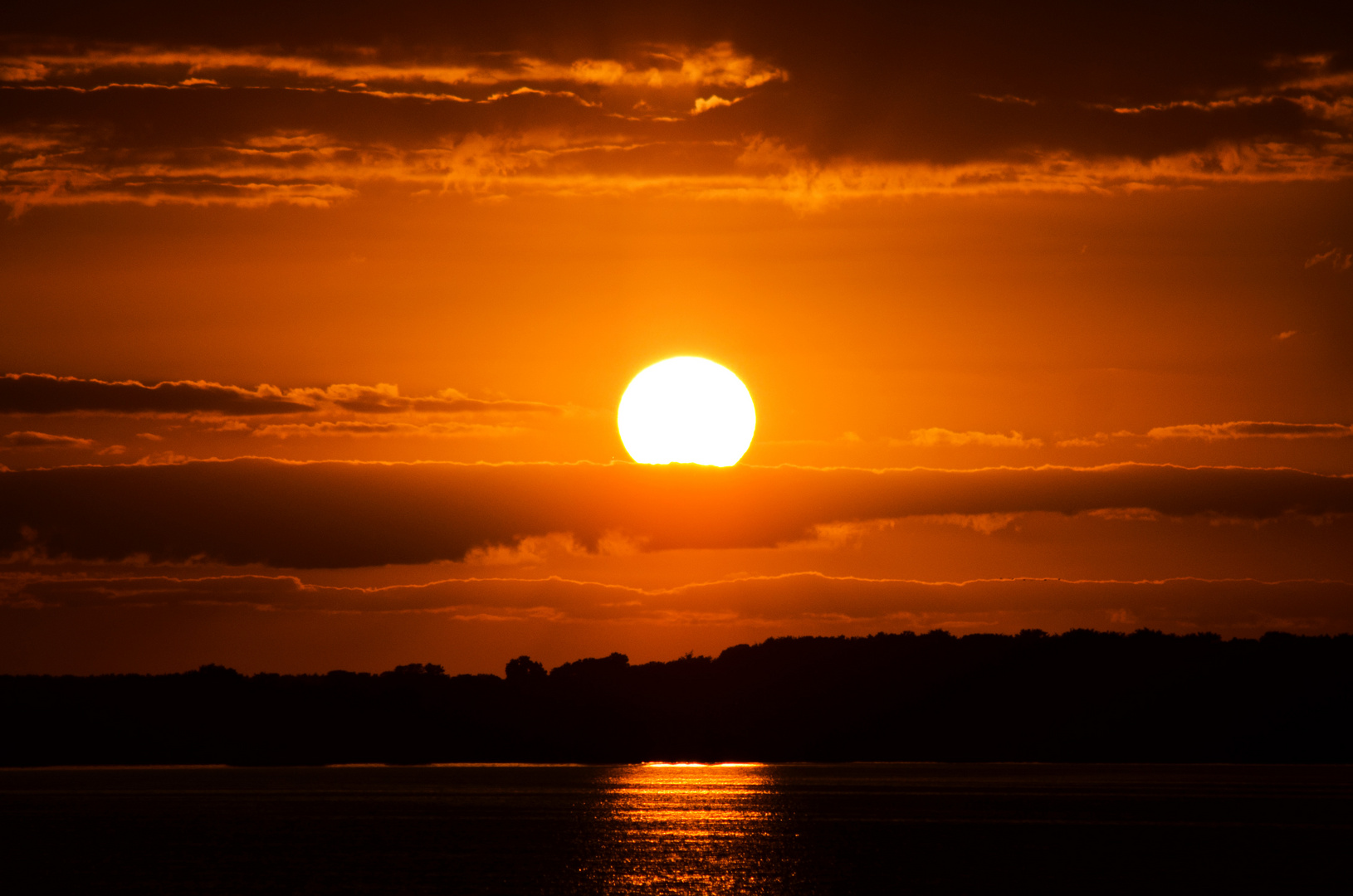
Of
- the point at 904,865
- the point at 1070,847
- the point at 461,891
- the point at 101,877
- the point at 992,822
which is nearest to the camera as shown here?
the point at 461,891

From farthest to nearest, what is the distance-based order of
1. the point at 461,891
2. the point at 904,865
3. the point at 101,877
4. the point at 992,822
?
1. the point at 992,822
2. the point at 904,865
3. the point at 101,877
4. the point at 461,891

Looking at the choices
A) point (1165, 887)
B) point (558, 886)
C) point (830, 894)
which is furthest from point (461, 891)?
point (1165, 887)

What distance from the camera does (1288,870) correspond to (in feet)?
409

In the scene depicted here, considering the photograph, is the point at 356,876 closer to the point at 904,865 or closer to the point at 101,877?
the point at 101,877

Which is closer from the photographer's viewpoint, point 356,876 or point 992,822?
point 356,876

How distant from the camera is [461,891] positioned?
10844cm

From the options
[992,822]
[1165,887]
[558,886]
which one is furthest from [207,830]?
[1165,887]

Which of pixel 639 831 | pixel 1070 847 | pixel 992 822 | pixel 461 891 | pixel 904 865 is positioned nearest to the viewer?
pixel 461 891

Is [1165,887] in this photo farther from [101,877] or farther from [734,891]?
[101,877]

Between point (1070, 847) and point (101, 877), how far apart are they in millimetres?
89871

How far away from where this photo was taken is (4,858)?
137m

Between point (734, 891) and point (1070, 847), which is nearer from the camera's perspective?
point (734, 891)

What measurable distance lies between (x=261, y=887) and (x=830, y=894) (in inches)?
1641

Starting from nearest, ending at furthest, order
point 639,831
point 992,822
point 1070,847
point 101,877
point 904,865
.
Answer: point 101,877
point 904,865
point 1070,847
point 639,831
point 992,822
